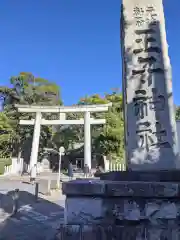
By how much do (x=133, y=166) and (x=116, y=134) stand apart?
59.1 feet

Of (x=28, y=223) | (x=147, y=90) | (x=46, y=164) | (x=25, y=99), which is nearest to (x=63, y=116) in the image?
(x=25, y=99)

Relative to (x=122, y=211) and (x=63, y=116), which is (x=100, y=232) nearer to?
(x=122, y=211)

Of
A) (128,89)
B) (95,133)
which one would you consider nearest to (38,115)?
(95,133)

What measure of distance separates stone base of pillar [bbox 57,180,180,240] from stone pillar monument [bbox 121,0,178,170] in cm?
115

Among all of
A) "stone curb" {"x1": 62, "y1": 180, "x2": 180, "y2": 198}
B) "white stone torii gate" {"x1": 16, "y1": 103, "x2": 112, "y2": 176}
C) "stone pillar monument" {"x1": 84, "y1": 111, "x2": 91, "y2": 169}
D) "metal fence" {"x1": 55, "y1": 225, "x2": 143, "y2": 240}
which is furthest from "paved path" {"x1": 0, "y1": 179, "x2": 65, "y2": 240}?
"white stone torii gate" {"x1": 16, "y1": 103, "x2": 112, "y2": 176}

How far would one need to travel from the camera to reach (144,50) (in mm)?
4543

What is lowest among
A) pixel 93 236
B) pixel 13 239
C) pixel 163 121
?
pixel 13 239

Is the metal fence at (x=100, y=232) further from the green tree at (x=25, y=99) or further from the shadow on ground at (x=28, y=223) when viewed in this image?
the green tree at (x=25, y=99)

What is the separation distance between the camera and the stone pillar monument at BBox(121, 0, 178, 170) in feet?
13.3

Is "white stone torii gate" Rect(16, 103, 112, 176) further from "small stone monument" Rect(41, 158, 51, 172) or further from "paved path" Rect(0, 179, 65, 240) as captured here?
"paved path" Rect(0, 179, 65, 240)

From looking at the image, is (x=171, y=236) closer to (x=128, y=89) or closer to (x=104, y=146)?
(x=128, y=89)

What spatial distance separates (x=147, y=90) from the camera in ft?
14.3

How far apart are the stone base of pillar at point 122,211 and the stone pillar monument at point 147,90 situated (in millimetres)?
1149

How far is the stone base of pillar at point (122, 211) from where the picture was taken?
279 cm
